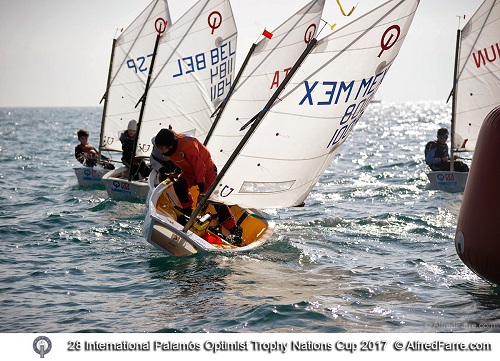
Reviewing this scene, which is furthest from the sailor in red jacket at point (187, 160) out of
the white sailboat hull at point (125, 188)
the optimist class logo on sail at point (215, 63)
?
the optimist class logo on sail at point (215, 63)

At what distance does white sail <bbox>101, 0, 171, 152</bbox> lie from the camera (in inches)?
733

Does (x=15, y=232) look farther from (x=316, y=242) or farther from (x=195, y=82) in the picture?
(x=195, y=82)

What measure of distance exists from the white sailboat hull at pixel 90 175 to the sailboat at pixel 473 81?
29.5 ft

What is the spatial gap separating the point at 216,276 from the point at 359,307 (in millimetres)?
2205

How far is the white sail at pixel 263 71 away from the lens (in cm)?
1237

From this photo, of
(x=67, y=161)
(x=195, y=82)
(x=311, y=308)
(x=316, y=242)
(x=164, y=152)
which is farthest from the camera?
(x=67, y=161)

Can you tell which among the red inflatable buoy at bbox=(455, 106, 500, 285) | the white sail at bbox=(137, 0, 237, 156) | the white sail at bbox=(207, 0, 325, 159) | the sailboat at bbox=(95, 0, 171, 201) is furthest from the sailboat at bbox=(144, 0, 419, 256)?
the sailboat at bbox=(95, 0, 171, 201)

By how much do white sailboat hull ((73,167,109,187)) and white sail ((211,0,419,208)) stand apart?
8.95m

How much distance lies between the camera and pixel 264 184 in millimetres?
10852

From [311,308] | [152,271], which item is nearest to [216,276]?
[152,271]

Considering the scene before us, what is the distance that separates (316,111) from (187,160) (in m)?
2.14

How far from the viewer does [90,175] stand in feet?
62.5

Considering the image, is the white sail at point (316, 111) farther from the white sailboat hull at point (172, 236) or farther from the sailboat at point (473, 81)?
the sailboat at point (473, 81)
